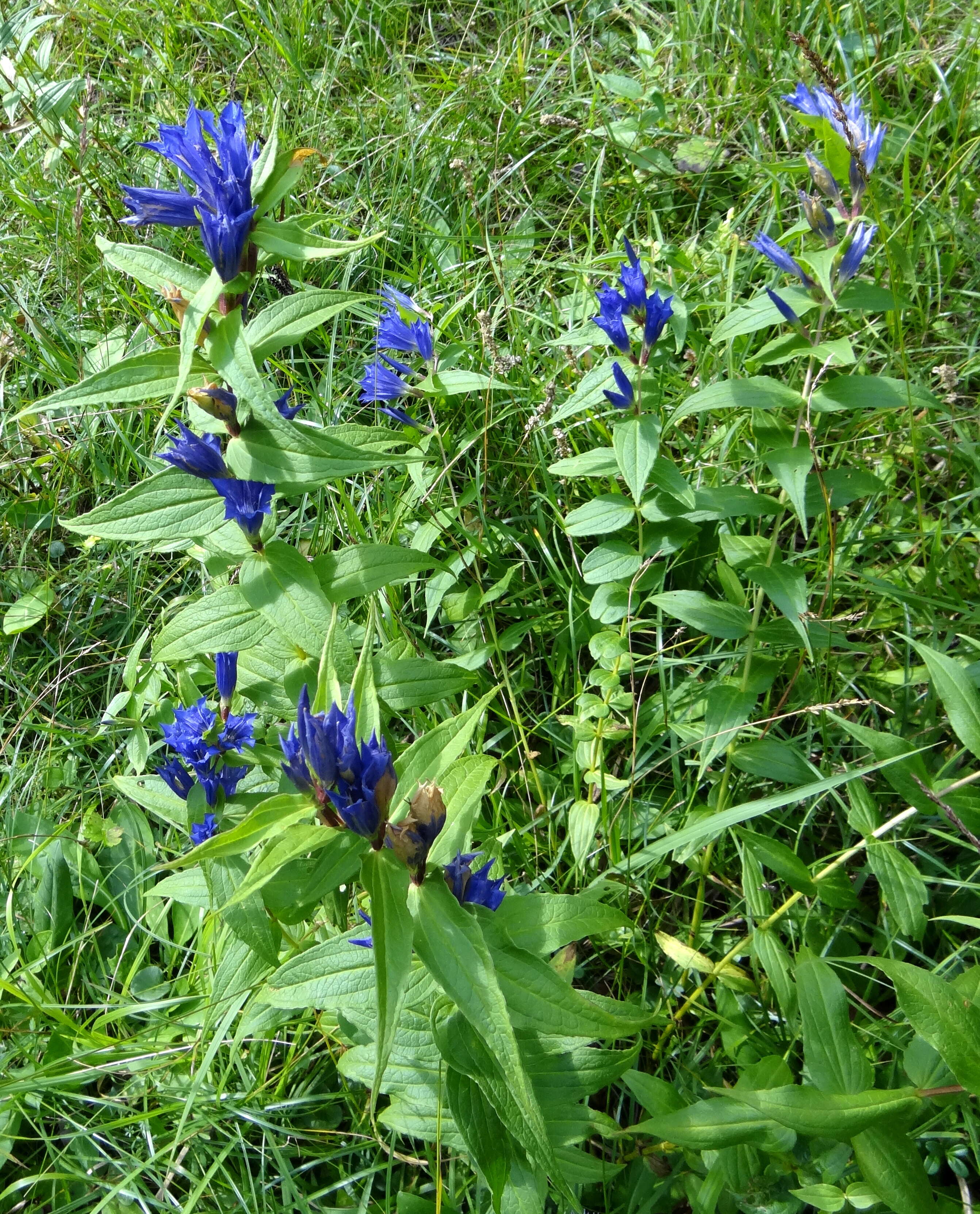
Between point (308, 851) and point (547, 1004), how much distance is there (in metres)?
0.38

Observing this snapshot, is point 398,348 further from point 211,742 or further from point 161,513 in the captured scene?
point 211,742

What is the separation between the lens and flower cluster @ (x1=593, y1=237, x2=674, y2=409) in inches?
80.0

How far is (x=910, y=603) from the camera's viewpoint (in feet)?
7.47

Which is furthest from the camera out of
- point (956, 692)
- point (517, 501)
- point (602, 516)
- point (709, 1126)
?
point (517, 501)

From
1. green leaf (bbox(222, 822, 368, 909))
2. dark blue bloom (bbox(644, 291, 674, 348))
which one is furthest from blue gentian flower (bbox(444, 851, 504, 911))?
dark blue bloom (bbox(644, 291, 674, 348))

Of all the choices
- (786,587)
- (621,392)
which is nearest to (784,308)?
(621,392)

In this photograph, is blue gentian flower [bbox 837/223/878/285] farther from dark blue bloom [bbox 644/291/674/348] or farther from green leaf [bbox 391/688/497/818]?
green leaf [bbox 391/688/497/818]

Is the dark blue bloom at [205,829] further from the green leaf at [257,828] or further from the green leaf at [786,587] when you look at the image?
the green leaf at [786,587]

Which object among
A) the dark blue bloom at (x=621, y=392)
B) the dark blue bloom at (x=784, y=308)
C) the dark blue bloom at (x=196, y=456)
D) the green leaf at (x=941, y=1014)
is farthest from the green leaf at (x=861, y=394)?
the dark blue bloom at (x=196, y=456)

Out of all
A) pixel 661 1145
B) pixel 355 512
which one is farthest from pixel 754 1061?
pixel 355 512

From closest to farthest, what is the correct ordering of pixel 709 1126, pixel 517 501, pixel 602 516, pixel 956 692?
pixel 709 1126, pixel 956 692, pixel 602 516, pixel 517 501

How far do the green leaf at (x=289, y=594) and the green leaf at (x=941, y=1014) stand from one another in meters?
1.04

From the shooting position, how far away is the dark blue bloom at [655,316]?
2.03 meters

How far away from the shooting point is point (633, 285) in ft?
6.64
